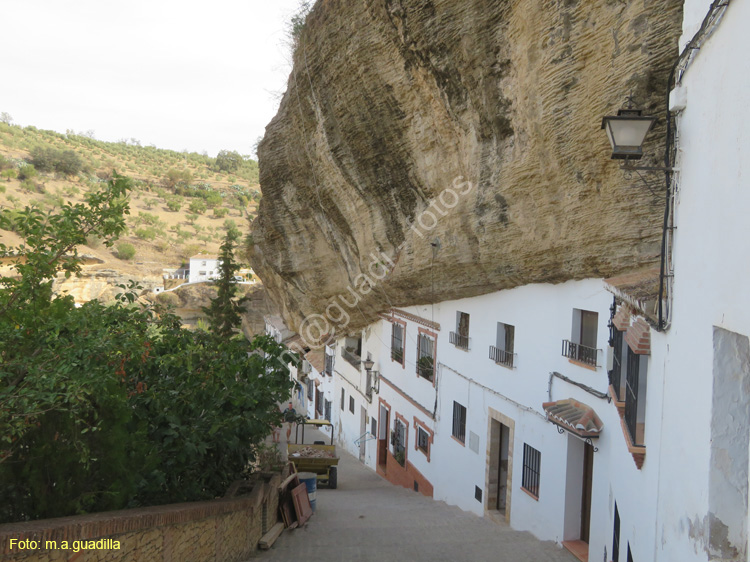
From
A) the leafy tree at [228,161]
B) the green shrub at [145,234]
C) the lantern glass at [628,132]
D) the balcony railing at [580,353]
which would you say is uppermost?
the leafy tree at [228,161]

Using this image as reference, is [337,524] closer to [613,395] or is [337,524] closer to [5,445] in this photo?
[613,395]

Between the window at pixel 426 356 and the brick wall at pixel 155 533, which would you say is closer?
the brick wall at pixel 155 533

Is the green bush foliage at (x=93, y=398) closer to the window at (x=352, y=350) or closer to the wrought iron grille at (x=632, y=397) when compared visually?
the wrought iron grille at (x=632, y=397)

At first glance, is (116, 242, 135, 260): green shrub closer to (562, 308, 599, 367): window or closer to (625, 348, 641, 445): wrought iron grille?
(562, 308, 599, 367): window

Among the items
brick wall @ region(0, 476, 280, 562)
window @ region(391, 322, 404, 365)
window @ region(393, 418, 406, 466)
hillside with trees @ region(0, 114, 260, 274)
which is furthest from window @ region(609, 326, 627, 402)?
hillside with trees @ region(0, 114, 260, 274)

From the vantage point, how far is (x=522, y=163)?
8109 millimetres

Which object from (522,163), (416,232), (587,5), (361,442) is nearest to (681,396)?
(587,5)

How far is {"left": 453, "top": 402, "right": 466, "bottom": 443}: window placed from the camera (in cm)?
1254

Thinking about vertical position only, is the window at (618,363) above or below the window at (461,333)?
above

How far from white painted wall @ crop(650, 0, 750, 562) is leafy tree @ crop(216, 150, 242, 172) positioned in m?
90.1

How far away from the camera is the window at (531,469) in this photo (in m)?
9.50

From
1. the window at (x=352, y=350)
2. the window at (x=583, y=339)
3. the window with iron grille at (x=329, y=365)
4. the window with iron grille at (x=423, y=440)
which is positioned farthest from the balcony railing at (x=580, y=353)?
the window with iron grille at (x=329, y=365)

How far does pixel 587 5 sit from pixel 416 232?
6.06 m

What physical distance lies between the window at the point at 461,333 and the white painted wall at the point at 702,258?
27.2ft
